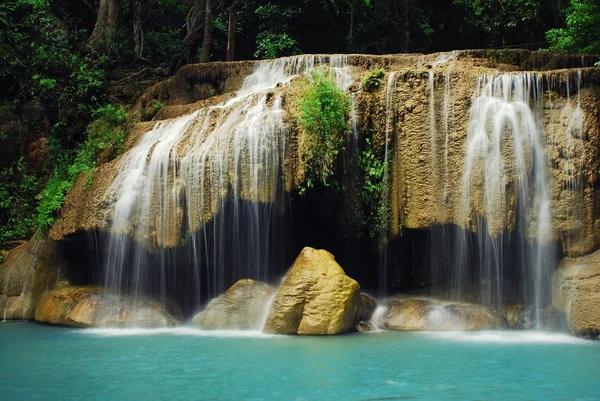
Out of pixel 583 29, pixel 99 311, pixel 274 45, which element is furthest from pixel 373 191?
pixel 274 45

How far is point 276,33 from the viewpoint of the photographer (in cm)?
2392

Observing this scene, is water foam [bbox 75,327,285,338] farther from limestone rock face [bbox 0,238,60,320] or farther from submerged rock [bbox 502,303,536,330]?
submerged rock [bbox 502,303,536,330]

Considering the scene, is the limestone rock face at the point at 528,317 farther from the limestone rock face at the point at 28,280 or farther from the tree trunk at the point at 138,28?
the tree trunk at the point at 138,28

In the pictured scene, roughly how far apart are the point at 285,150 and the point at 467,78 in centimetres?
390

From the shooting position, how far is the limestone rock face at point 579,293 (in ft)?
35.4

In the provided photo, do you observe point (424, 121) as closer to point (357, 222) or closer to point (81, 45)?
point (357, 222)

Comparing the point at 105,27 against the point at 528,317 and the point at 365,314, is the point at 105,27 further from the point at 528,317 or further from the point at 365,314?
the point at 528,317

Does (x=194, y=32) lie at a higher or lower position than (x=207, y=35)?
higher

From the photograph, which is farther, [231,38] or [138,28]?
[138,28]

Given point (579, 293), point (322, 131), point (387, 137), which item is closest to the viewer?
point (579, 293)

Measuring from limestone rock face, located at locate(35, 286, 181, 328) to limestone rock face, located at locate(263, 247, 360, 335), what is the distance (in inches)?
106

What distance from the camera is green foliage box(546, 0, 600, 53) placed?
16.5 meters

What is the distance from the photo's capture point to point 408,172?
1287 cm

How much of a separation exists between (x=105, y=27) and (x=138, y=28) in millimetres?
1787
